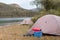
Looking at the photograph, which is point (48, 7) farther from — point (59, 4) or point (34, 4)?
point (34, 4)

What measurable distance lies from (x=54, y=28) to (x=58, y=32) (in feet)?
1.20

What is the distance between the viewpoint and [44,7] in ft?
75.5

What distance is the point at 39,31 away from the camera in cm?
1151

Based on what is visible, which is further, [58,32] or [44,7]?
[44,7]

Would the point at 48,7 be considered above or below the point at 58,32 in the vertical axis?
above

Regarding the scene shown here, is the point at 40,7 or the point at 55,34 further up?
the point at 40,7

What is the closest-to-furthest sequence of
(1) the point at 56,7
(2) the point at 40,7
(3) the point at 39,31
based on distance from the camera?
(3) the point at 39,31 → (1) the point at 56,7 → (2) the point at 40,7

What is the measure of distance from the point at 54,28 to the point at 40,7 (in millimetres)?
Result: 12901

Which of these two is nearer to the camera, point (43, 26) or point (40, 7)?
point (43, 26)

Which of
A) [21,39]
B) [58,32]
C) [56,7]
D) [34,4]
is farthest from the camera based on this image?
[34,4]

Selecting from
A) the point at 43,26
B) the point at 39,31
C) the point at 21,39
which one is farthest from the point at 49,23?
the point at 21,39

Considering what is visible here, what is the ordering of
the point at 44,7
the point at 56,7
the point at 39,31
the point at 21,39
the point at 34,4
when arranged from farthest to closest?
the point at 34,4, the point at 44,7, the point at 56,7, the point at 39,31, the point at 21,39

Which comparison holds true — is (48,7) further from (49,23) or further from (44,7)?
(49,23)

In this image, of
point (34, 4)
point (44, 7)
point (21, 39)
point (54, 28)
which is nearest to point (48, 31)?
point (54, 28)
